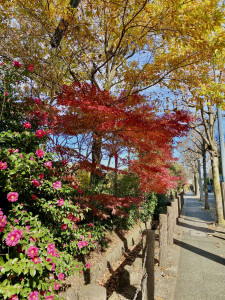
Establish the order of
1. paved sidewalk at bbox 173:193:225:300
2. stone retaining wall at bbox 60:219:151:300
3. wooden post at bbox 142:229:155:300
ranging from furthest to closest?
stone retaining wall at bbox 60:219:151:300, paved sidewalk at bbox 173:193:225:300, wooden post at bbox 142:229:155:300

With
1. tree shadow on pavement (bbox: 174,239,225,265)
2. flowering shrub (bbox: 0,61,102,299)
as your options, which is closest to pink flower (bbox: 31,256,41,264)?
flowering shrub (bbox: 0,61,102,299)

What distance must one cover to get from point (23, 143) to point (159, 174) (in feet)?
21.2

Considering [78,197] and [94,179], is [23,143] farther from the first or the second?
[94,179]

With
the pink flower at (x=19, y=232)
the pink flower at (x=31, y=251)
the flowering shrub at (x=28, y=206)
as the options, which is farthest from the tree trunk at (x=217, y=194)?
the pink flower at (x=19, y=232)

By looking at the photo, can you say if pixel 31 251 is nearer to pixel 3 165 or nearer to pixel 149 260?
pixel 3 165

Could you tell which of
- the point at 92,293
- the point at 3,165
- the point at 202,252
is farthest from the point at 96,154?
the point at 92,293

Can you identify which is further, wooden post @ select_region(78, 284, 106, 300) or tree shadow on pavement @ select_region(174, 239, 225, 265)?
tree shadow on pavement @ select_region(174, 239, 225, 265)

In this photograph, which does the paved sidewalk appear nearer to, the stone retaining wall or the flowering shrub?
the stone retaining wall

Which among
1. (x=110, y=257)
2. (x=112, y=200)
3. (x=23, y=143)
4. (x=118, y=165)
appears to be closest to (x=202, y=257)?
(x=110, y=257)

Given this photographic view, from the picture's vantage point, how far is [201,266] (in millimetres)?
5324

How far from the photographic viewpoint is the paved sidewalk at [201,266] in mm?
4090

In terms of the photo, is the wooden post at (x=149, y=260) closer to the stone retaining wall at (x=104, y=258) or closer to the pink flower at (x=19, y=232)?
the stone retaining wall at (x=104, y=258)

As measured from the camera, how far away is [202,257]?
5949mm

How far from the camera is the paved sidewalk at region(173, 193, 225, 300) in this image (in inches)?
161
